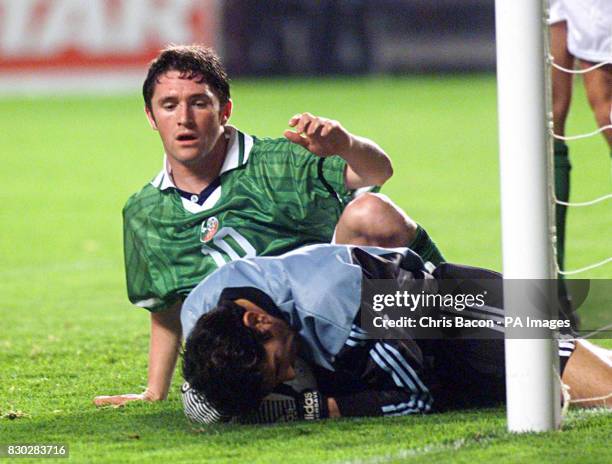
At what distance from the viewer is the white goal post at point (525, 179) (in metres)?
3.26

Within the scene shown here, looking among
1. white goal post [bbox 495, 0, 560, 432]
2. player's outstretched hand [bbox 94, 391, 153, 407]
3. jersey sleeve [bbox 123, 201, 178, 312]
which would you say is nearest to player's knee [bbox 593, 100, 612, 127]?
jersey sleeve [bbox 123, 201, 178, 312]

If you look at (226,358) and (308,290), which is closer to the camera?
(226,358)

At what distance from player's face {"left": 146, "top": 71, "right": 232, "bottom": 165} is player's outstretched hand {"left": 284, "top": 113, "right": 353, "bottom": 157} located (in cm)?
40

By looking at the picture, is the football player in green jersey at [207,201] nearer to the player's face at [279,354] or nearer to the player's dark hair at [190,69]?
the player's dark hair at [190,69]

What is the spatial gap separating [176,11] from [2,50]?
2502 mm

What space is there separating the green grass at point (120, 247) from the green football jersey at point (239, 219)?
41 cm

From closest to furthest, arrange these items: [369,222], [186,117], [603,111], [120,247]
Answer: [369,222] → [186,117] → [603,111] → [120,247]

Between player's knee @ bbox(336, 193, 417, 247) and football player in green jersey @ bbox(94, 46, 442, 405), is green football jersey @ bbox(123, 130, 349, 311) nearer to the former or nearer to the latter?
football player in green jersey @ bbox(94, 46, 442, 405)

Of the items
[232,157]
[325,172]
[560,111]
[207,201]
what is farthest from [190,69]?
[560,111]

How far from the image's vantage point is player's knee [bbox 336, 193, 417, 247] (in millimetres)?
3971

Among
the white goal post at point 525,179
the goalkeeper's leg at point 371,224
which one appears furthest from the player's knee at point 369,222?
the white goal post at point 525,179

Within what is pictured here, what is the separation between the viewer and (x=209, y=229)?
13.7 feet

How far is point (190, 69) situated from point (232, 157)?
31 cm

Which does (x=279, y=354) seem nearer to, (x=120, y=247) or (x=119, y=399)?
(x=119, y=399)
